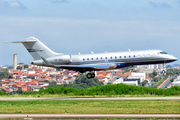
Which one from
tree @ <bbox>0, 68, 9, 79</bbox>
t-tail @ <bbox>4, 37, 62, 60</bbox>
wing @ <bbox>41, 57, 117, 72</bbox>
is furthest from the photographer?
tree @ <bbox>0, 68, 9, 79</bbox>

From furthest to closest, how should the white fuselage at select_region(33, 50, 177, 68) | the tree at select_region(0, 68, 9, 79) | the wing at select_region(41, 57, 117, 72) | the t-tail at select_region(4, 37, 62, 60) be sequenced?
the tree at select_region(0, 68, 9, 79), the t-tail at select_region(4, 37, 62, 60), the wing at select_region(41, 57, 117, 72), the white fuselage at select_region(33, 50, 177, 68)

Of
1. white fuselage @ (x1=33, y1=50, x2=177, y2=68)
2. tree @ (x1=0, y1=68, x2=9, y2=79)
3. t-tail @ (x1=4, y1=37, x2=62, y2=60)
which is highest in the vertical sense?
t-tail @ (x1=4, y1=37, x2=62, y2=60)

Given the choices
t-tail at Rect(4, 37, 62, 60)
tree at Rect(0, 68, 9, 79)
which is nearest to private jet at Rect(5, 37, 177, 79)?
t-tail at Rect(4, 37, 62, 60)

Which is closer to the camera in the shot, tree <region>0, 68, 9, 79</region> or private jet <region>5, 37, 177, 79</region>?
private jet <region>5, 37, 177, 79</region>

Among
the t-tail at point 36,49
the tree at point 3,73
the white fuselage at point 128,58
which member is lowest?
the tree at point 3,73

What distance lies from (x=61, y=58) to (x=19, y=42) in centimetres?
625

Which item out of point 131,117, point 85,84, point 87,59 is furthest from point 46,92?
point 85,84

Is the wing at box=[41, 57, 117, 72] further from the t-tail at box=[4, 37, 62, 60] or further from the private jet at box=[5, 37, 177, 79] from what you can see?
the t-tail at box=[4, 37, 62, 60]

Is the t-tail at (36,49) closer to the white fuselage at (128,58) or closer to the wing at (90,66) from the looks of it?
the wing at (90,66)

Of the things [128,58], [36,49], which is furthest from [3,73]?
[128,58]

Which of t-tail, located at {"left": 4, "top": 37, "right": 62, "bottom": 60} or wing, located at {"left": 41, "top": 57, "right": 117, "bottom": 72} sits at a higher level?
t-tail, located at {"left": 4, "top": 37, "right": 62, "bottom": 60}

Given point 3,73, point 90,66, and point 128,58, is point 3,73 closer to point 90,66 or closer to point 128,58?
point 90,66

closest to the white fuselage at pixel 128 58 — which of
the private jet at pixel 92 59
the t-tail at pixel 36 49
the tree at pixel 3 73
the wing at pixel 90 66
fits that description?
the private jet at pixel 92 59

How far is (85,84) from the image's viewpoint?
3962 inches
